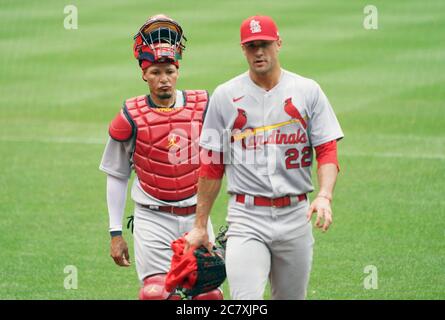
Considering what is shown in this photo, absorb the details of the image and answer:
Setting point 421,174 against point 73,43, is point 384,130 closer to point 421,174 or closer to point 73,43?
point 421,174

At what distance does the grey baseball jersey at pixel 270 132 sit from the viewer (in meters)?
5.86

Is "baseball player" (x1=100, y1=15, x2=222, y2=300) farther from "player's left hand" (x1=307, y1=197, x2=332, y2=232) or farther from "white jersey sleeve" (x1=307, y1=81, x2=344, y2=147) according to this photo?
"player's left hand" (x1=307, y1=197, x2=332, y2=232)

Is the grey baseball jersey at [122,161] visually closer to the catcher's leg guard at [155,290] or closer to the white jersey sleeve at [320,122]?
the catcher's leg guard at [155,290]

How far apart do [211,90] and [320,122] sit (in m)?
12.1

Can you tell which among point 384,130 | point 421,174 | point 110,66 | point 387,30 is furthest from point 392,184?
point 387,30

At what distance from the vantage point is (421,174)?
40.5ft

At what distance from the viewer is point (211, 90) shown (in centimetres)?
1789

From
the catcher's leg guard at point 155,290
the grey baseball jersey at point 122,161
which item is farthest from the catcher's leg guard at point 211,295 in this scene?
the grey baseball jersey at point 122,161

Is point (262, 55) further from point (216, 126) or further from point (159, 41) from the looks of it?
point (159, 41)

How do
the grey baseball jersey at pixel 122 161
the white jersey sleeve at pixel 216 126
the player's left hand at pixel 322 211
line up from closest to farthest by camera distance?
the player's left hand at pixel 322 211, the white jersey sleeve at pixel 216 126, the grey baseball jersey at pixel 122 161

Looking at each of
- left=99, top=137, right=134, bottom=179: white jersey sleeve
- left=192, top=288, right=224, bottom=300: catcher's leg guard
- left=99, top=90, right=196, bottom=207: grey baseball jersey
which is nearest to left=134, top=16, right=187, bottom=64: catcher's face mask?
left=99, top=90, right=196, bottom=207: grey baseball jersey

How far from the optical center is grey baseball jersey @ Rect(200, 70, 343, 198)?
586 cm

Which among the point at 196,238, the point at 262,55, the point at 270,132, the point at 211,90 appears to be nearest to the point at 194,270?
the point at 196,238

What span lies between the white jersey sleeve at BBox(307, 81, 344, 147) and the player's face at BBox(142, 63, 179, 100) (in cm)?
119
